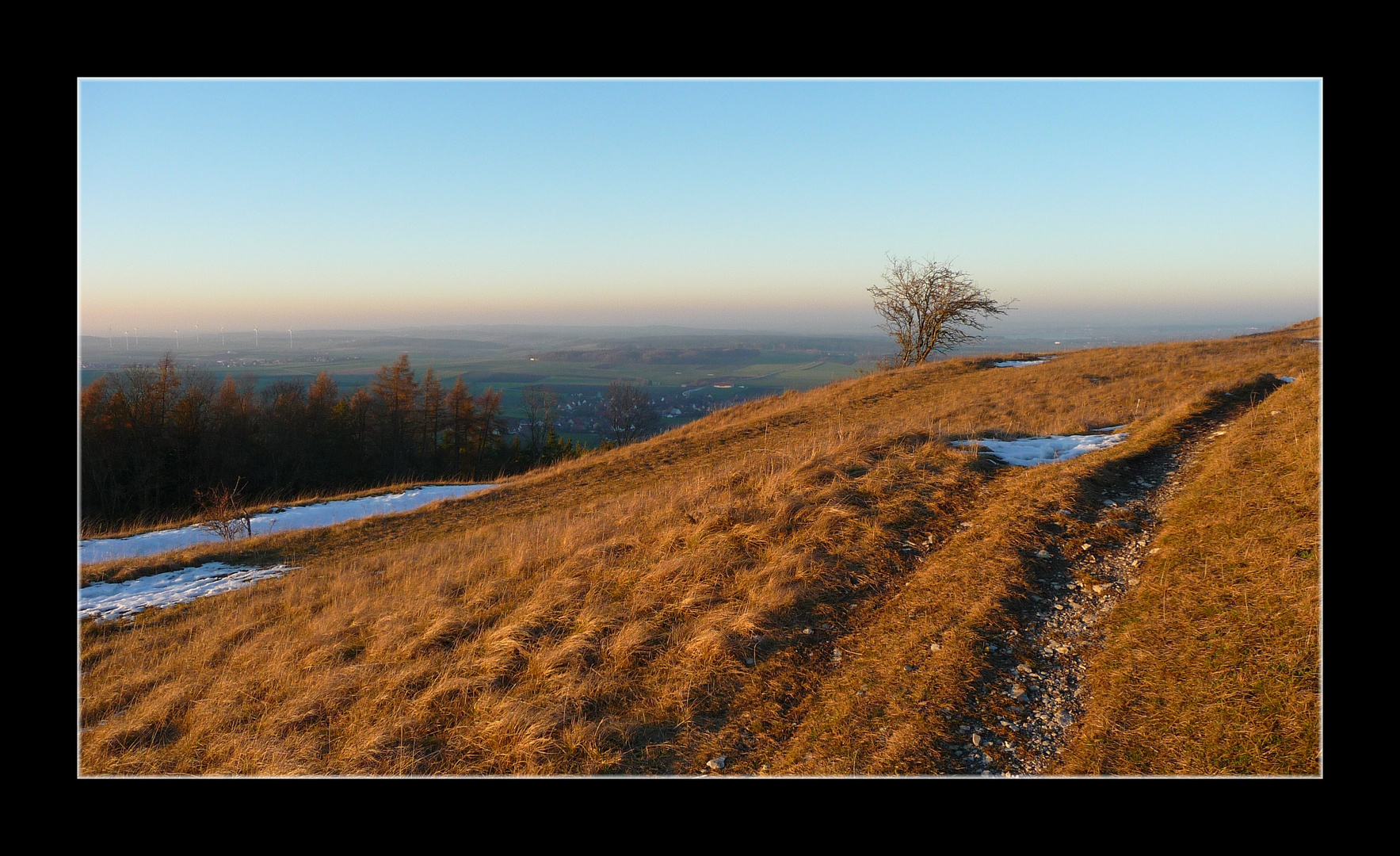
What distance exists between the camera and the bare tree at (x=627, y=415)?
49.9 metres

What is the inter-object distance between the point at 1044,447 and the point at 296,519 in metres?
18.3

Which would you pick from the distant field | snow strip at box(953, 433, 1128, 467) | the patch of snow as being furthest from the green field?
snow strip at box(953, 433, 1128, 467)

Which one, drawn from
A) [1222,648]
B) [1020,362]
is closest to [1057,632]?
[1222,648]

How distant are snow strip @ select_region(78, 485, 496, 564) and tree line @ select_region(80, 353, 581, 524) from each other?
9.43 metres

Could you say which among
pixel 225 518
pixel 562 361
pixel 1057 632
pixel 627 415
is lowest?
pixel 225 518

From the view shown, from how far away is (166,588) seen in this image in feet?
30.7

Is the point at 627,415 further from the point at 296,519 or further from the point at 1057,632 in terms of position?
the point at 1057,632

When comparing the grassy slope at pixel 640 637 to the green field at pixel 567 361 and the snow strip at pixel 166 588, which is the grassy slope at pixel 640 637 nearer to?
the snow strip at pixel 166 588

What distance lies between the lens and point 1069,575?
201 inches

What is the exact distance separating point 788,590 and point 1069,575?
2.47m

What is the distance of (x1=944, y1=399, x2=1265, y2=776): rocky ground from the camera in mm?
3361

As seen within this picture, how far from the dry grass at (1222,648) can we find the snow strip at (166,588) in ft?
37.1

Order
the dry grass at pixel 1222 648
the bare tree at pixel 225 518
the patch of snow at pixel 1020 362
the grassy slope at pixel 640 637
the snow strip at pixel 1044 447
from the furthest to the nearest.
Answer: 1. the patch of snow at pixel 1020 362
2. the bare tree at pixel 225 518
3. the snow strip at pixel 1044 447
4. the grassy slope at pixel 640 637
5. the dry grass at pixel 1222 648

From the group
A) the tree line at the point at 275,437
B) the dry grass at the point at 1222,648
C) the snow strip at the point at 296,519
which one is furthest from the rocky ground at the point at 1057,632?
the tree line at the point at 275,437
